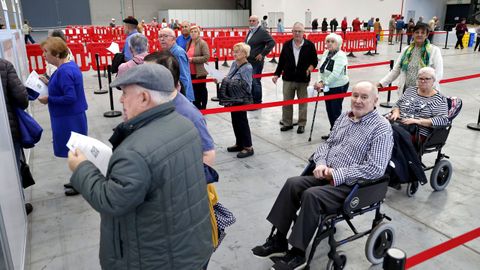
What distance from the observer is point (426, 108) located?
4035mm

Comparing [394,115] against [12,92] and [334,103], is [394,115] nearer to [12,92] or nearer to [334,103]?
[334,103]

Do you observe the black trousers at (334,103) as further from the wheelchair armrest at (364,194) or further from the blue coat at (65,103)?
the blue coat at (65,103)

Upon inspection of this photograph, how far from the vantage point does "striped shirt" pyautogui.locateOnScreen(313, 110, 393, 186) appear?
2768mm

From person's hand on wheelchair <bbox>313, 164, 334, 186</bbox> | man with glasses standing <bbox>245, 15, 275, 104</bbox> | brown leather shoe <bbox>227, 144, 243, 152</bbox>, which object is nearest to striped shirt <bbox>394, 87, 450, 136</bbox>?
person's hand on wheelchair <bbox>313, 164, 334, 186</bbox>

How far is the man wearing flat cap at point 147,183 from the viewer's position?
1.50 m

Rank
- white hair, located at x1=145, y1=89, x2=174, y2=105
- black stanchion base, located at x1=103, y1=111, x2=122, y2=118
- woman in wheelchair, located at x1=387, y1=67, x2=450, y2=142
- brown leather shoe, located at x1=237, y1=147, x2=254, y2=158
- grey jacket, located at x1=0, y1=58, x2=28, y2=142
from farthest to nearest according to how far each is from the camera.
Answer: black stanchion base, located at x1=103, y1=111, x2=122, y2=118 → brown leather shoe, located at x1=237, y1=147, x2=254, y2=158 → woman in wheelchair, located at x1=387, y1=67, x2=450, y2=142 → grey jacket, located at x1=0, y1=58, x2=28, y2=142 → white hair, located at x1=145, y1=89, x2=174, y2=105

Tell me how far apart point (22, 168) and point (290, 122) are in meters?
Result: 4.11

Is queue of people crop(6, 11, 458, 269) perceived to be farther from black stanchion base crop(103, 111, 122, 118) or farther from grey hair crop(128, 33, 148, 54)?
black stanchion base crop(103, 111, 122, 118)

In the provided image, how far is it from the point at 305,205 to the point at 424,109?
2.19 metres

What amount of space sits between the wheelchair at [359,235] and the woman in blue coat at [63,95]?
2672 mm

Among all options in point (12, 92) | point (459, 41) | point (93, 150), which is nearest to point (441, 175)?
point (93, 150)

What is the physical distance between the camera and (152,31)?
71.2ft

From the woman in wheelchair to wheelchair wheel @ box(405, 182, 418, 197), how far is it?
500 mm

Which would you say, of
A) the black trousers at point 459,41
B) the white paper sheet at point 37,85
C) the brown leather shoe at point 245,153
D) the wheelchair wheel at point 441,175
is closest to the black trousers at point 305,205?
the wheelchair wheel at point 441,175
